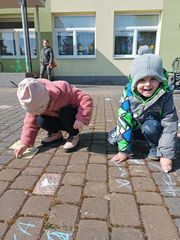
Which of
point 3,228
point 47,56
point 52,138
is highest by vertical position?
point 47,56

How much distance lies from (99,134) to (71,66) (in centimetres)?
787

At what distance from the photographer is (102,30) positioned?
9453 mm

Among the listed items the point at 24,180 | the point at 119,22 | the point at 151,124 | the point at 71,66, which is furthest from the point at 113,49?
the point at 24,180

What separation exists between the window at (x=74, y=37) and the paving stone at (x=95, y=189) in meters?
9.28

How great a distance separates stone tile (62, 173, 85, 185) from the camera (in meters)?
1.65

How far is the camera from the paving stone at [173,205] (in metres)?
1.31

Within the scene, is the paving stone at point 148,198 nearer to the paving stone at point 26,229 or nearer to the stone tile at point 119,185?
the stone tile at point 119,185

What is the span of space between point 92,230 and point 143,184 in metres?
0.65

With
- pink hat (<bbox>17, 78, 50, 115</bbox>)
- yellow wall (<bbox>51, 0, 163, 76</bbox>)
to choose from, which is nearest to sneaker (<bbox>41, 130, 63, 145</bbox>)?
pink hat (<bbox>17, 78, 50, 115</bbox>)

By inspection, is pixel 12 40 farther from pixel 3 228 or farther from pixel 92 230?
pixel 92 230

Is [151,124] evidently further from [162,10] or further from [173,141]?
[162,10]

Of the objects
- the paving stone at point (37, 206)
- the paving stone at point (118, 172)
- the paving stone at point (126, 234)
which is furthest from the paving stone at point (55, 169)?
the paving stone at point (126, 234)

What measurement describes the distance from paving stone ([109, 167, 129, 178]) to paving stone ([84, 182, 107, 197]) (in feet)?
0.58

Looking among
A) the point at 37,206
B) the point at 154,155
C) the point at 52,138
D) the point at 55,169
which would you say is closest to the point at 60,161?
the point at 55,169
